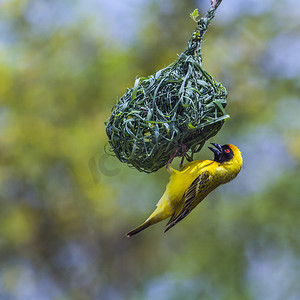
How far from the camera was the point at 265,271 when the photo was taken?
10.3 metres

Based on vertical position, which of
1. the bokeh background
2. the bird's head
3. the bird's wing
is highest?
A: the bokeh background

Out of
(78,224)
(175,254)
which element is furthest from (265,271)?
(78,224)

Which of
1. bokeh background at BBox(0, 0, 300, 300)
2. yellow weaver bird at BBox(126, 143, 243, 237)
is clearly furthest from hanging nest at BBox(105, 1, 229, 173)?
bokeh background at BBox(0, 0, 300, 300)

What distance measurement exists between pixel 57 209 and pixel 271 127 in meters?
5.01

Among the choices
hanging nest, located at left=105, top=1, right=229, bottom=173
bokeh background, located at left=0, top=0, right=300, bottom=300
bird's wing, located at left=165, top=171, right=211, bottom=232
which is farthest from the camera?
bokeh background, located at left=0, top=0, right=300, bottom=300

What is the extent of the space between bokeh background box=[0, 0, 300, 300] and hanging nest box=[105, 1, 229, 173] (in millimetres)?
6341

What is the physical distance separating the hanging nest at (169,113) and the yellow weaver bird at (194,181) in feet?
0.90

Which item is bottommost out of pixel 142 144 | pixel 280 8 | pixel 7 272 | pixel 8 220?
pixel 142 144

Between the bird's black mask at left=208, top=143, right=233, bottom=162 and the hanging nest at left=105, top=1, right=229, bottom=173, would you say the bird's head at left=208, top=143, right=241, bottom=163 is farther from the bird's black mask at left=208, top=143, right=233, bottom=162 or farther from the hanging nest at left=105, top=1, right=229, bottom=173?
the hanging nest at left=105, top=1, right=229, bottom=173

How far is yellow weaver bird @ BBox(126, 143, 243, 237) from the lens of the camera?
12.6 feet

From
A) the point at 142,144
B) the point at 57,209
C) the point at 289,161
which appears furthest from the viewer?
the point at 57,209

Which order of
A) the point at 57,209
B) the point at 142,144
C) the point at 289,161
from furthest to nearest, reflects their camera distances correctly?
the point at 57,209 → the point at 289,161 → the point at 142,144

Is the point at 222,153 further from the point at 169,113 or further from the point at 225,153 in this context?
the point at 169,113

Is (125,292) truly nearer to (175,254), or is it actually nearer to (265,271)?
(175,254)
